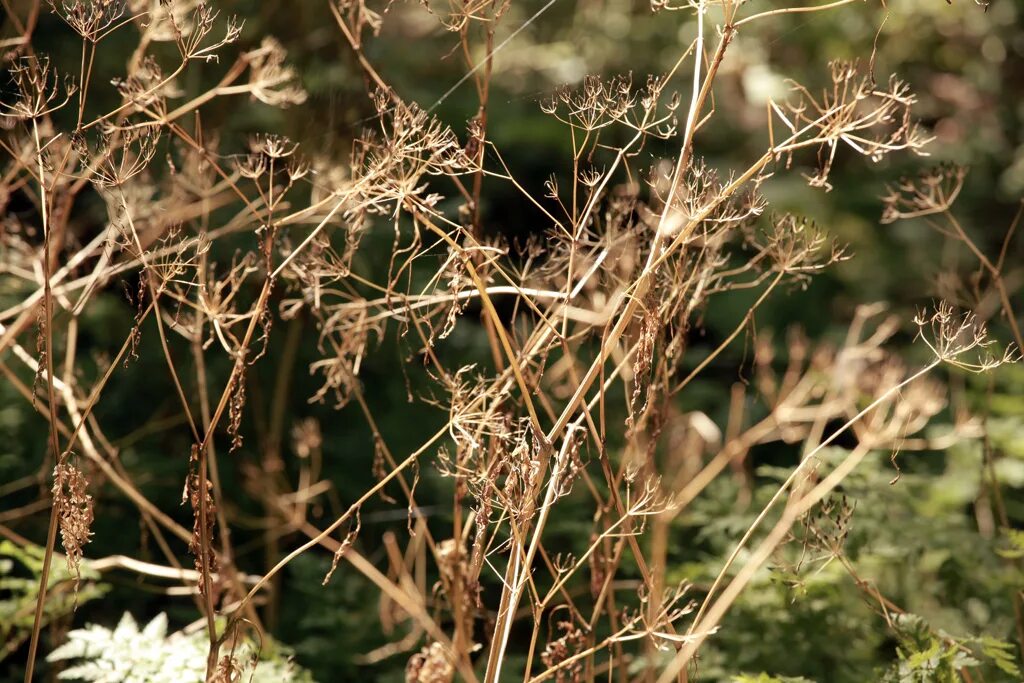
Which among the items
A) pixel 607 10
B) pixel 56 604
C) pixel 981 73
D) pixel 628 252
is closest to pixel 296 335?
pixel 56 604

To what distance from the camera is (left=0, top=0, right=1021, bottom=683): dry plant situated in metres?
1.11

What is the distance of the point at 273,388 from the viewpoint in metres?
2.99

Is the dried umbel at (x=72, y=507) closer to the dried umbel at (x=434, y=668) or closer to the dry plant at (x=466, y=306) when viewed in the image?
the dry plant at (x=466, y=306)

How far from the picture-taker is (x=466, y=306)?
1.61 meters

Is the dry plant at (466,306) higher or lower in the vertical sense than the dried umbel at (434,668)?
higher

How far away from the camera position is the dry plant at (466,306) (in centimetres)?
111

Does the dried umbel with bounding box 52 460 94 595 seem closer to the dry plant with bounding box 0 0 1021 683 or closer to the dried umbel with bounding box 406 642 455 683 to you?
the dry plant with bounding box 0 0 1021 683

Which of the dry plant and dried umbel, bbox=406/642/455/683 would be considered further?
dried umbel, bbox=406/642/455/683

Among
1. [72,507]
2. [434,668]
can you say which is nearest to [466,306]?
[434,668]

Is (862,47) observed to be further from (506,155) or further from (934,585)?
(934,585)

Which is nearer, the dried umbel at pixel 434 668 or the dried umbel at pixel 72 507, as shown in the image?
the dried umbel at pixel 72 507

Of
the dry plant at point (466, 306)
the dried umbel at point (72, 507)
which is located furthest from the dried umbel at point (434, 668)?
the dried umbel at point (72, 507)

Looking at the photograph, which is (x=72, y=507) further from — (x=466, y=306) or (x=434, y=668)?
(x=466, y=306)

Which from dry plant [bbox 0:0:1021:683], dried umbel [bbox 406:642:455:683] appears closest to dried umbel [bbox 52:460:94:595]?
dry plant [bbox 0:0:1021:683]
